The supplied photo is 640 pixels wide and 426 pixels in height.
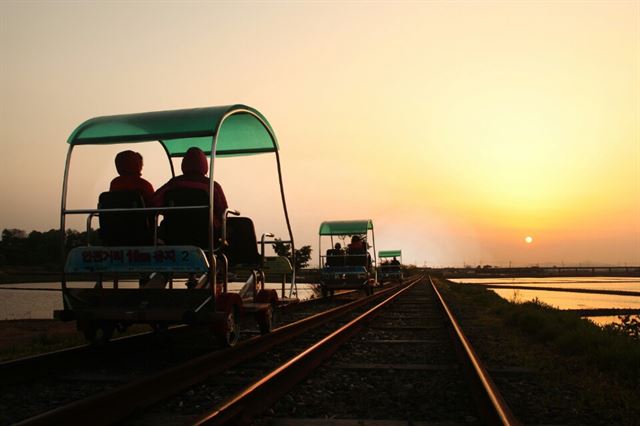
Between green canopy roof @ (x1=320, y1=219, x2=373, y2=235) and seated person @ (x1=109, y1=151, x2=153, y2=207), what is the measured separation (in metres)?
15.6

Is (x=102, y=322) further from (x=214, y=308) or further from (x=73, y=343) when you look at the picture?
(x=73, y=343)

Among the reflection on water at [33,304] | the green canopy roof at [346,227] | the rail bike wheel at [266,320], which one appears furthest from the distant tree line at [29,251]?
the rail bike wheel at [266,320]

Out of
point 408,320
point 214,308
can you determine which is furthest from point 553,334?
point 214,308

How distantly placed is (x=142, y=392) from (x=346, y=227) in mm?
17994

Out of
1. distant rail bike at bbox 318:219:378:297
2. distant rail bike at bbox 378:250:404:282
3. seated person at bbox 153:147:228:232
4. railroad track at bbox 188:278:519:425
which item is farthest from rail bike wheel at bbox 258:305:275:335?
distant rail bike at bbox 378:250:404:282

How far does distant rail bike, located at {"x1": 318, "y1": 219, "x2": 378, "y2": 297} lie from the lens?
21.0 metres

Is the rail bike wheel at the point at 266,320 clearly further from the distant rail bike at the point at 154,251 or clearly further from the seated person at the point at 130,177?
the seated person at the point at 130,177

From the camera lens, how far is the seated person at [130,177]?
21.4 ft

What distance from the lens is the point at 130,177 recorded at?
260 inches

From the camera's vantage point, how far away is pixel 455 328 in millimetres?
9102

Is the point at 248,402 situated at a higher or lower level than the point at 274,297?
lower

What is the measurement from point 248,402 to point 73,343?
19.9 ft

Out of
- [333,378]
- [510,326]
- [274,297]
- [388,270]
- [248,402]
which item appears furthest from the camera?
[388,270]

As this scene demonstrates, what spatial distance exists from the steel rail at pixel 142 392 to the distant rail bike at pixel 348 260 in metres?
14.2
